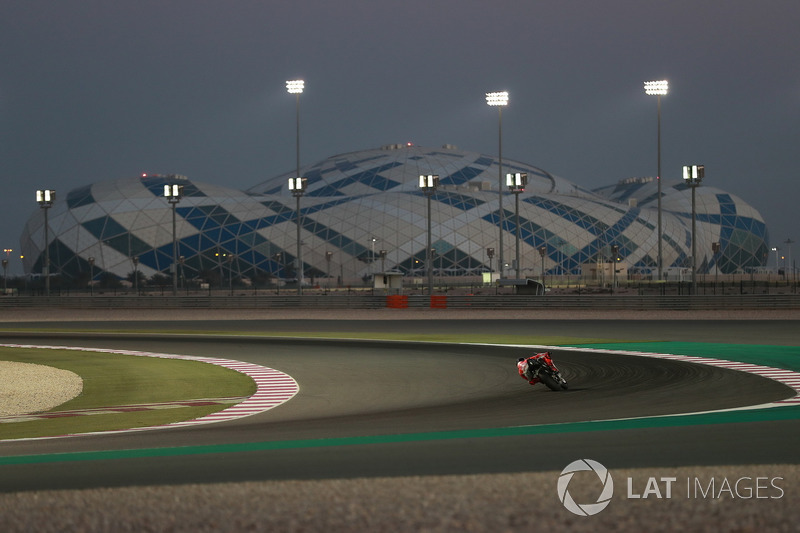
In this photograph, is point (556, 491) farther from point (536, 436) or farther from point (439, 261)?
point (439, 261)

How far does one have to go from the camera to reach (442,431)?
10758 millimetres

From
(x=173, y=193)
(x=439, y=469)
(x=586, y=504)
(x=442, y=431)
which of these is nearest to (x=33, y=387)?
(x=442, y=431)

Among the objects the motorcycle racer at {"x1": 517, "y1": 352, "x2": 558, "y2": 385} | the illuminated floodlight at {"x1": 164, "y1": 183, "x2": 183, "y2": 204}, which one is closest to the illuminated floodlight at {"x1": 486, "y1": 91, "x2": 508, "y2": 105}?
the illuminated floodlight at {"x1": 164, "y1": 183, "x2": 183, "y2": 204}

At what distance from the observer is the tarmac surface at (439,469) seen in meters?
5.28

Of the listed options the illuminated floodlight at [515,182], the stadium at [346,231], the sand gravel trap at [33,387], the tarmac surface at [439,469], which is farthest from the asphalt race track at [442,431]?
the stadium at [346,231]

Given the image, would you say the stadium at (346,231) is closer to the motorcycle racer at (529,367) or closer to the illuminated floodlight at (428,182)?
the illuminated floodlight at (428,182)

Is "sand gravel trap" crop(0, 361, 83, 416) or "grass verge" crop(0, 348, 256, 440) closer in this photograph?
"grass verge" crop(0, 348, 256, 440)

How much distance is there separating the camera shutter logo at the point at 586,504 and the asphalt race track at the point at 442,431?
58 cm

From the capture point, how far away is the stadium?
367ft

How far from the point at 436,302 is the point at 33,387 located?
35.1m

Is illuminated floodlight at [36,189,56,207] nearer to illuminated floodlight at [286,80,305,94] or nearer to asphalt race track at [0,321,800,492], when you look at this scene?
illuminated floodlight at [286,80,305,94]

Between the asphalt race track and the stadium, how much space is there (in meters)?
82.2

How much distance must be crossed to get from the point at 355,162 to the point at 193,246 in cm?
4426

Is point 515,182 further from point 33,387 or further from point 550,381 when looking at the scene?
point 33,387
